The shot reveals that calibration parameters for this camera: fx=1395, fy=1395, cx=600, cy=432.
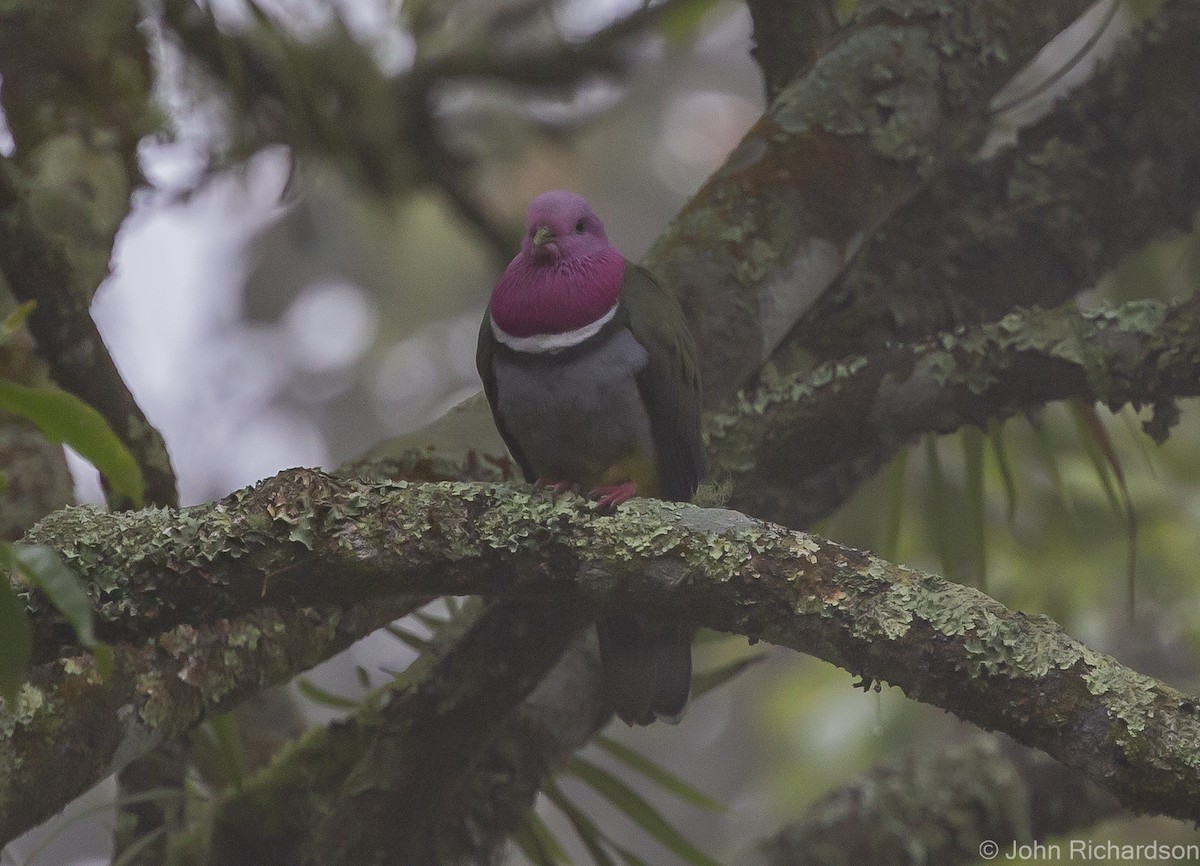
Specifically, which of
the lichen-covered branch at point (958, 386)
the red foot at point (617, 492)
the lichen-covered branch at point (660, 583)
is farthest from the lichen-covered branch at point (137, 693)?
the lichen-covered branch at point (958, 386)

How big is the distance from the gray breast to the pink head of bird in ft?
0.20

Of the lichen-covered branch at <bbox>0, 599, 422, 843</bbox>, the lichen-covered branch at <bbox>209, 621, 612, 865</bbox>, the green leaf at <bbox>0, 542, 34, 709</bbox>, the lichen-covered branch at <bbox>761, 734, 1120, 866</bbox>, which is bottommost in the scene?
the lichen-covered branch at <bbox>761, 734, 1120, 866</bbox>

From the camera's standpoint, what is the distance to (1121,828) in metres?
5.36

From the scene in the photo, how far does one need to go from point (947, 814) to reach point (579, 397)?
1.71 meters

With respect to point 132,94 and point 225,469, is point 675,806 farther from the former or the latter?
point 132,94

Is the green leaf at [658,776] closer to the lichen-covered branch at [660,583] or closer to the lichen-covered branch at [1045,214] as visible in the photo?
the lichen-covered branch at [1045,214]

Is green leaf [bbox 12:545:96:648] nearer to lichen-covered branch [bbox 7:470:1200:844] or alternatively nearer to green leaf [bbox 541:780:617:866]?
lichen-covered branch [bbox 7:470:1200:844]

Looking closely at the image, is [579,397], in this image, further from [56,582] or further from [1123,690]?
[56,582]

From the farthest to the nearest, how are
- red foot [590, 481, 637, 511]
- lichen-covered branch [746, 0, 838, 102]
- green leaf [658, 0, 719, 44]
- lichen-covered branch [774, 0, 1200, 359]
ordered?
green leaf [658, 0, 719, 44] → lichen-covered branch [746, 0, 838, 102] → lichen-covered branch [774, 0, 1200, 359] → red foot [590, 481, 637, 511]

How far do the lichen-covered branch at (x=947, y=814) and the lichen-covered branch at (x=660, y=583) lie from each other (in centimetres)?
189

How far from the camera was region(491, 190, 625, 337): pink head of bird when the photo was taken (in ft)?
8.80

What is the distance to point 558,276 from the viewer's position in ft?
9.02

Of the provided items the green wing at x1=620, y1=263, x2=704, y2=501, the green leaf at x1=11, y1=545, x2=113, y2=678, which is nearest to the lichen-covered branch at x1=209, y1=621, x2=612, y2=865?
the green wing at x1=620, y1=263, x2=704, y2=501

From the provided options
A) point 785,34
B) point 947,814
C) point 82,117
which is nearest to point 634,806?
point 947,814
